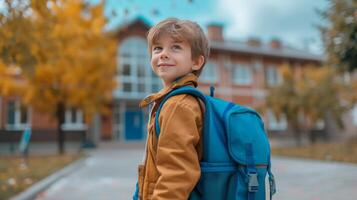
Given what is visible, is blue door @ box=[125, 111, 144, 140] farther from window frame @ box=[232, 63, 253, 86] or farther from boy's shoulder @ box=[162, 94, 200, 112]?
boy's shoulder @ box=[162, 94, 200, 112]

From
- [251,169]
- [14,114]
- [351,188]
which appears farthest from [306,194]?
[14,114]

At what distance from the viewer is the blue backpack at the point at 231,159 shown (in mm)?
1647

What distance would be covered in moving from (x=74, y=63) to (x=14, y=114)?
33.0ft

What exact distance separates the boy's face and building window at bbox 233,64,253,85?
33.1m

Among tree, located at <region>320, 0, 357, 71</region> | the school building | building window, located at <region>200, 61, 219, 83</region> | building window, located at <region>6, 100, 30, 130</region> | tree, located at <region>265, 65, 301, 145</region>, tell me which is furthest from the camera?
building window, located at <region>200, 61, 219, 83</region>

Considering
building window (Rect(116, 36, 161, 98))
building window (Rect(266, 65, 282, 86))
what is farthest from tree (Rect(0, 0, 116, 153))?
building window (Rect(266, 65, 282, 86))

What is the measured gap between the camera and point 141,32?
30.5m

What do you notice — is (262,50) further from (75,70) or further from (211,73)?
(75,70)

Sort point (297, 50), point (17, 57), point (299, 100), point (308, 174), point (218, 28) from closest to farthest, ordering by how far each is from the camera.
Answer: point (17, 57) < point (308, 174) < point (299, 100) < point (218, 28) < point (297, 50)

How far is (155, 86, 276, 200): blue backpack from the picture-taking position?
165 centimetres

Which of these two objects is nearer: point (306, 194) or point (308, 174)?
point (306, 194)

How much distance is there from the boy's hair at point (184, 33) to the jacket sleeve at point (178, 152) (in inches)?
11.9

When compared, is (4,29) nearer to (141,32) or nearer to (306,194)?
(306,194)

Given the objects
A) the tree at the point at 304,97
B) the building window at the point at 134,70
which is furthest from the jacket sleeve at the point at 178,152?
the building window at the point at 134,70
